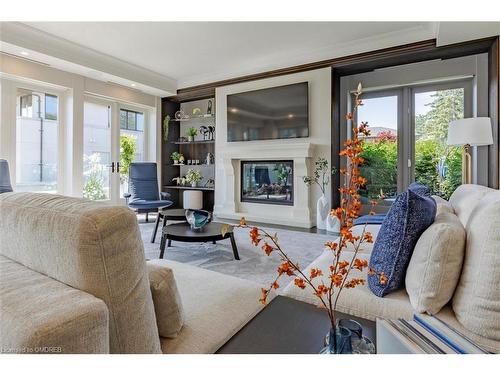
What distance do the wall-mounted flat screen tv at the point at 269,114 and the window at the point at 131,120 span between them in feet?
6.55

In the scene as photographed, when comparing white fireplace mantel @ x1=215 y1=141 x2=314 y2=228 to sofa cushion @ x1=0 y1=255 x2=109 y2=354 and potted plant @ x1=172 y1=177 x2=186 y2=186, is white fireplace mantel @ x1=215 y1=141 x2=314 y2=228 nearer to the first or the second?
potted plant @ x1=172 y1=177 x2=186 y2=186

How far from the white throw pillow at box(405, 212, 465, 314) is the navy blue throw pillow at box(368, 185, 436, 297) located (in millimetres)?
60

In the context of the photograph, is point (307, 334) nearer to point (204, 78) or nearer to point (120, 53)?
point (120, 53)

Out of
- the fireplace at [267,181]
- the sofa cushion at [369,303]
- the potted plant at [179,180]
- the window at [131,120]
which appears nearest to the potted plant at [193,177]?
the potted plant at [179,180]

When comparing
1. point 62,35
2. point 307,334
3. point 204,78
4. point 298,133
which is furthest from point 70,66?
point 307,334

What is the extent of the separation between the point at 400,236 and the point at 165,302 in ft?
2.83

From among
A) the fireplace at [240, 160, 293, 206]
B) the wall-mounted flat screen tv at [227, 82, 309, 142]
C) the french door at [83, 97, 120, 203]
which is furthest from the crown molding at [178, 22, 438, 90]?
the french door at [83, 97, 120, 203]

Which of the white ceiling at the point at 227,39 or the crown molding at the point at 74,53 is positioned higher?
the white ceiling at the point at 227,39

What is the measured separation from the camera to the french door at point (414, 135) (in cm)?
432

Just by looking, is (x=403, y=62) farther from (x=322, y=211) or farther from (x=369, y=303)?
(x=369, y=303)

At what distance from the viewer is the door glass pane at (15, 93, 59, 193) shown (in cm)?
426

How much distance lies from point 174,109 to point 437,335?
6.56 m

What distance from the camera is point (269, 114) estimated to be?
16.2ft

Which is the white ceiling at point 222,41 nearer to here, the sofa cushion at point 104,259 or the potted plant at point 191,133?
the potted plant at point 191,133
